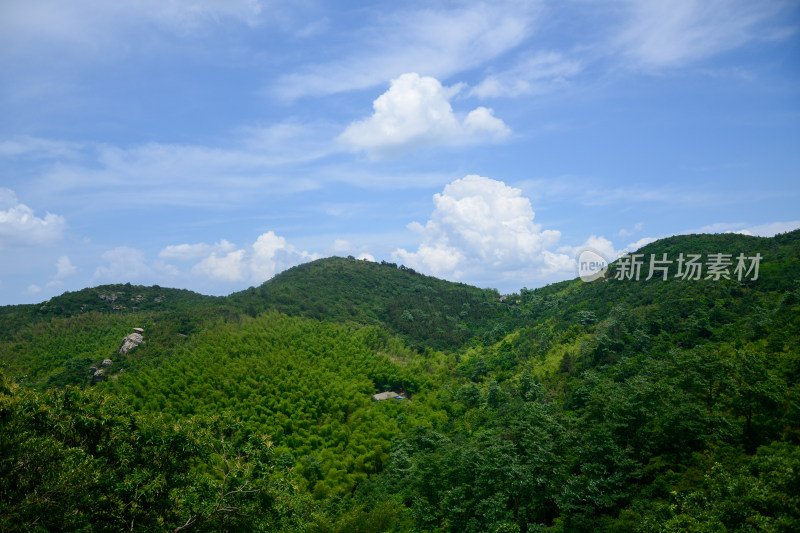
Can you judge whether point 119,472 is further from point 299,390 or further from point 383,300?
point 383,300

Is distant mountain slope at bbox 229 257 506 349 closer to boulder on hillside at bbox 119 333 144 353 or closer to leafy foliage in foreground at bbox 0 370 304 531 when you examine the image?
boulder on hillside at bbox 119 333 144 353

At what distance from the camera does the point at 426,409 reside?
38125mm

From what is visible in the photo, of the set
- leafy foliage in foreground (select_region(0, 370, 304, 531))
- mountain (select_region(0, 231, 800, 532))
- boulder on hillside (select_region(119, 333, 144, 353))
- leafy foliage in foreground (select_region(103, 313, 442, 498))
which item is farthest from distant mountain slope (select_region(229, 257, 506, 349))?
leafy foliage in foreground (select_region(0, 370, 304, 531))

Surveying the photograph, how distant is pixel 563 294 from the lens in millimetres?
70875

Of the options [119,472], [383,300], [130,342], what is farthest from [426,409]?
[383,300]

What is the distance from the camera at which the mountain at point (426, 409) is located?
1135 centimetres

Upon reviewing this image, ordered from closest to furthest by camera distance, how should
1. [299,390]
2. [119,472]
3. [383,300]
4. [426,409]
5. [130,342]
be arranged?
[119,472] < [426,409] < [299,390] < [130,342] < [383,300]

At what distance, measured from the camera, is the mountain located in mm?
11352

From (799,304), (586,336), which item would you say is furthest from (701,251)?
(799,304)

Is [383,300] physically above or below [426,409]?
above

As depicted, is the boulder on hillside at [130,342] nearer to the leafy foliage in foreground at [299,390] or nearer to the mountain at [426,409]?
the mountain at [426,409]

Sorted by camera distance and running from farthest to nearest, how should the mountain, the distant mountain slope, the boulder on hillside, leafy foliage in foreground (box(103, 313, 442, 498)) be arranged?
the distant mountain slope < the boulder on hillside < leafy foliage in foreground (box(103, 313, 442, 498)) < the mountain

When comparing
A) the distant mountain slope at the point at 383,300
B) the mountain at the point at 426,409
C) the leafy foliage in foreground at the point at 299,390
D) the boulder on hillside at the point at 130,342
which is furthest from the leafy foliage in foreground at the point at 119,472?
the distant mountain slope at the point at 383,300

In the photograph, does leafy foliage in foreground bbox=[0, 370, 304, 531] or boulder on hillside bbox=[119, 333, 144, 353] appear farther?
boulder on hillside bbox=[119, 333, 144, 353]
